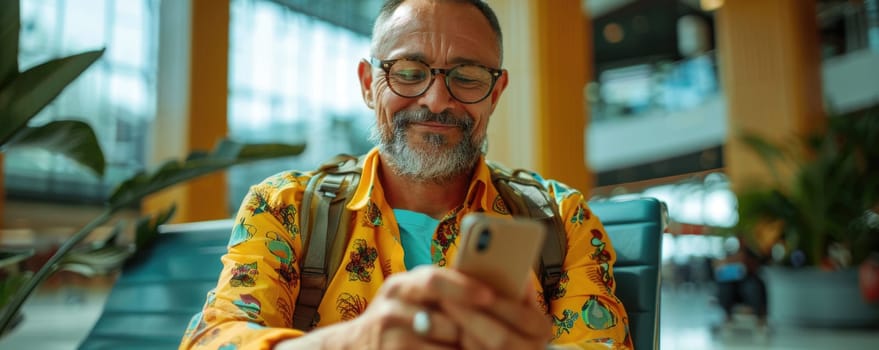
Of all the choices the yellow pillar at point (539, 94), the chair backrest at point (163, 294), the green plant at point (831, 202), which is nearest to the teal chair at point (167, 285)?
the chair backrest at point (163, 294)

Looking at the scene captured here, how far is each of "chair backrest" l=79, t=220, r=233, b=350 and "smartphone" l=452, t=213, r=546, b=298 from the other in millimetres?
1318

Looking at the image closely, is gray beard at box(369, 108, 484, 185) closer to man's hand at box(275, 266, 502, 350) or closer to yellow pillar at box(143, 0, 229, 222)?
man's hand at box(275, 266, 502, 350)

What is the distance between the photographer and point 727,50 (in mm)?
10523

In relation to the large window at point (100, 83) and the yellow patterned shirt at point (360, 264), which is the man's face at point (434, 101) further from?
the large window at point (100, 83)

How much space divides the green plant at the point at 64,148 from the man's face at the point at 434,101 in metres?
0.73

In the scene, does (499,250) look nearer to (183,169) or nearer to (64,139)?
(64,139)

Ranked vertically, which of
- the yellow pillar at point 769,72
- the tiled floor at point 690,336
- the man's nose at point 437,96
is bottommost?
the tiled floor at point 690,336

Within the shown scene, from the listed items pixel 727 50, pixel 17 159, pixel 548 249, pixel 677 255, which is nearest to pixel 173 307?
pixel 548 249

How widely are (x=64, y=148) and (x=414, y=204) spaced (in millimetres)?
978

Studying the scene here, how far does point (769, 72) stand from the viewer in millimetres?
10008

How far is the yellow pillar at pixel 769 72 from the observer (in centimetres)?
980

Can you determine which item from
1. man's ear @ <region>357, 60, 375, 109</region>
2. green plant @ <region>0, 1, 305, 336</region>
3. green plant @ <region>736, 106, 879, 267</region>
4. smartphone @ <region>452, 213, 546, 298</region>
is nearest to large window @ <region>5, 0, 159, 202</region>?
green plant @ <region>736, 106, 879, 267</region>

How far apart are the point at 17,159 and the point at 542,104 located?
1656 cm

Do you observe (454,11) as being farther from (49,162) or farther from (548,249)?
(49,162)
